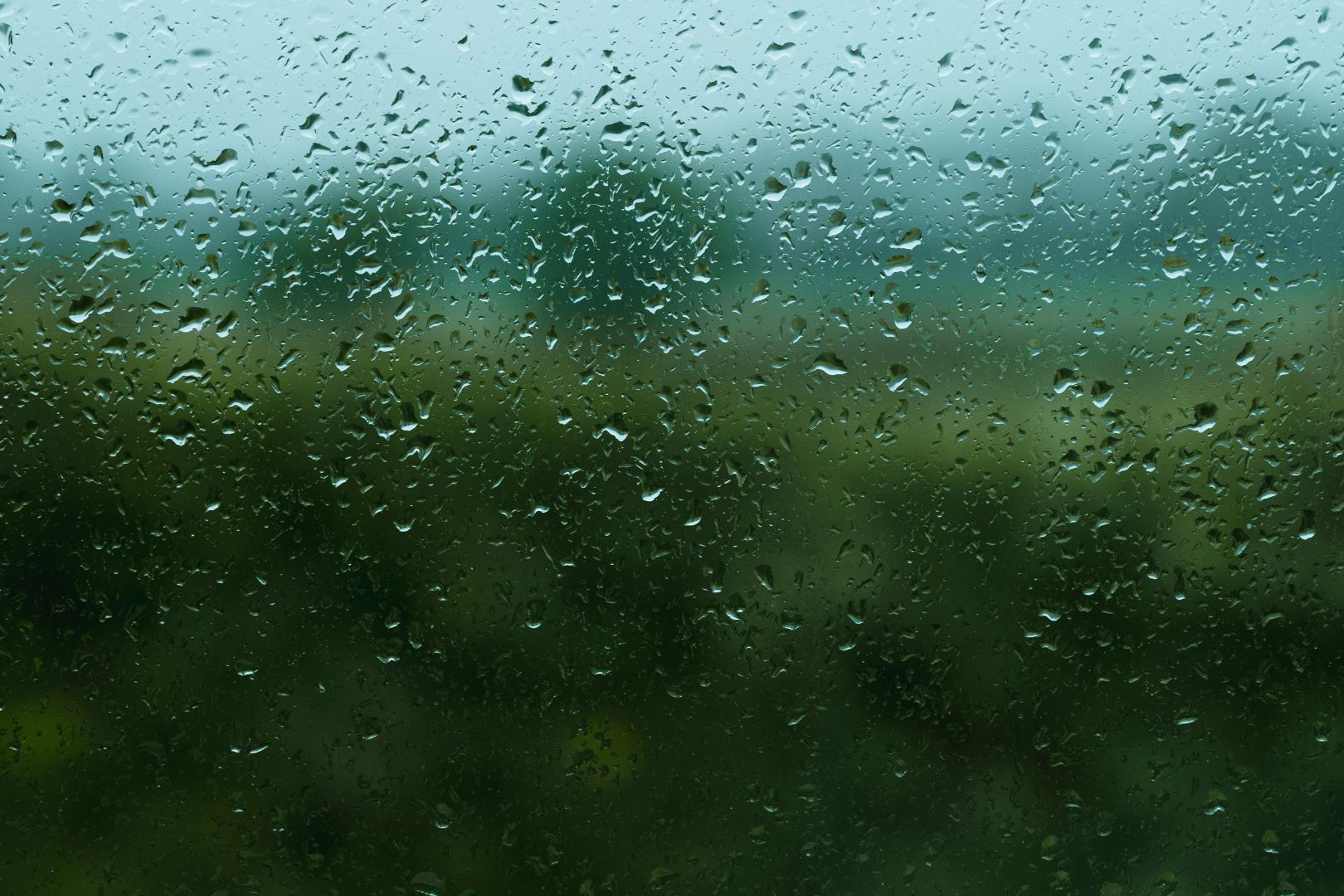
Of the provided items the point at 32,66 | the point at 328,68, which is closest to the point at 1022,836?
the point at 328,68

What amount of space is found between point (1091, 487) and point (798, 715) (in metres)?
0.37

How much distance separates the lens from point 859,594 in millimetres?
840

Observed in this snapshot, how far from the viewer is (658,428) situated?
83 cm

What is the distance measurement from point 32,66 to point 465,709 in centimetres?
74

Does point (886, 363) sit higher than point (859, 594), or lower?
higher

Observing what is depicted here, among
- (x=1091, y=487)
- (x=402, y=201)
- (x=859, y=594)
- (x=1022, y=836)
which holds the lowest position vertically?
(x=1022, y=836)

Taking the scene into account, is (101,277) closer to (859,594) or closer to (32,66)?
(32,66)

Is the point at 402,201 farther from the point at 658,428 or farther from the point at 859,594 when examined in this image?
the point at 859,594

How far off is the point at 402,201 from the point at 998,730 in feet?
2.56

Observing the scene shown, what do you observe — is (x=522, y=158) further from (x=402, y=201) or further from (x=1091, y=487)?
(x=1091, y=487)

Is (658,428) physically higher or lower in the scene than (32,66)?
lower

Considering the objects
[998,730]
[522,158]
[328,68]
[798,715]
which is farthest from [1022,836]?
[328,68]

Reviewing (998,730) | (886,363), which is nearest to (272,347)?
(886,363)

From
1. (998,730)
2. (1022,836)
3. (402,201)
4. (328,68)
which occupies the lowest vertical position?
(1022,836)
